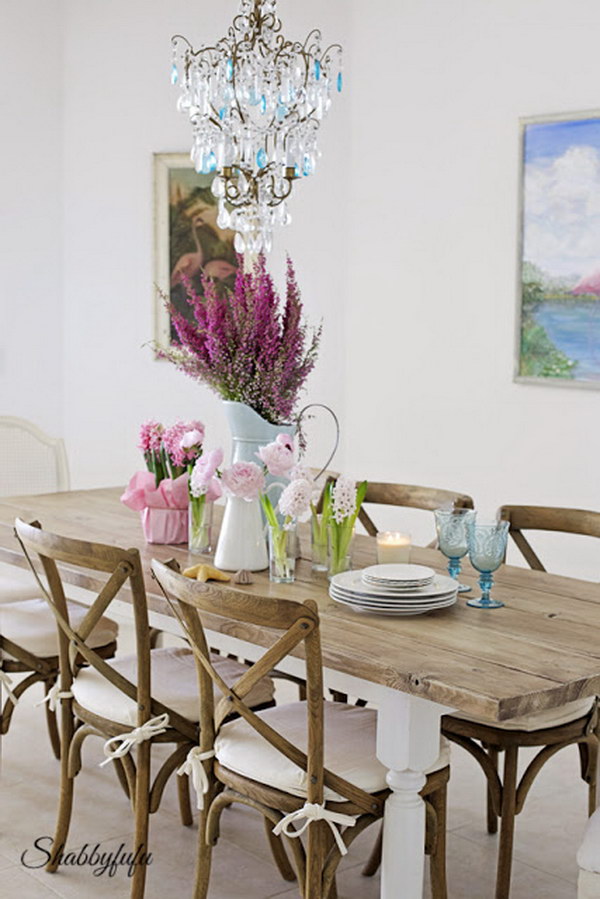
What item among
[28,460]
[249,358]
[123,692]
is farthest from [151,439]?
[28,460]

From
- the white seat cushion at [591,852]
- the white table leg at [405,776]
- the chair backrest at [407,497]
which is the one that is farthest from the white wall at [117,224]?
the white seat cushion at [591,852]

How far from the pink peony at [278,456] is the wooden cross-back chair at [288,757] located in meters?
0.40

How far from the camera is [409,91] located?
15.5 ft

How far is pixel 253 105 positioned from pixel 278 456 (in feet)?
4.16

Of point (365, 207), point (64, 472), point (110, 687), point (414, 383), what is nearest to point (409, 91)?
point (365, 207)

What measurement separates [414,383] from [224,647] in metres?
2.38

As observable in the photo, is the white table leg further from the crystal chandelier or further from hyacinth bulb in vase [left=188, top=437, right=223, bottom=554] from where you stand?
the crystal chandelier

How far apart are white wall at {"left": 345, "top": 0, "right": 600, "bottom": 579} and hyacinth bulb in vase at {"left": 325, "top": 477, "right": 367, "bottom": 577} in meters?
1.63

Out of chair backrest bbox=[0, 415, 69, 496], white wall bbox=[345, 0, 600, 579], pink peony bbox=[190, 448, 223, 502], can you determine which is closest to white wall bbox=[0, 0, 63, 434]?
chair backrest bbox=[0, 415, 69, 496]

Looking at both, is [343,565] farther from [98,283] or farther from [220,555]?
[98,283]

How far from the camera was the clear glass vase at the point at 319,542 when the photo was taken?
9.38 ft

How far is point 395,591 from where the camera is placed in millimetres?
2547

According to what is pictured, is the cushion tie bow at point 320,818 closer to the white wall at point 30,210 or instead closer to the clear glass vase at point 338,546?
the clear glass vase at point 338,546

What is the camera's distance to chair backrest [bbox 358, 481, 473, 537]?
11.8ft
